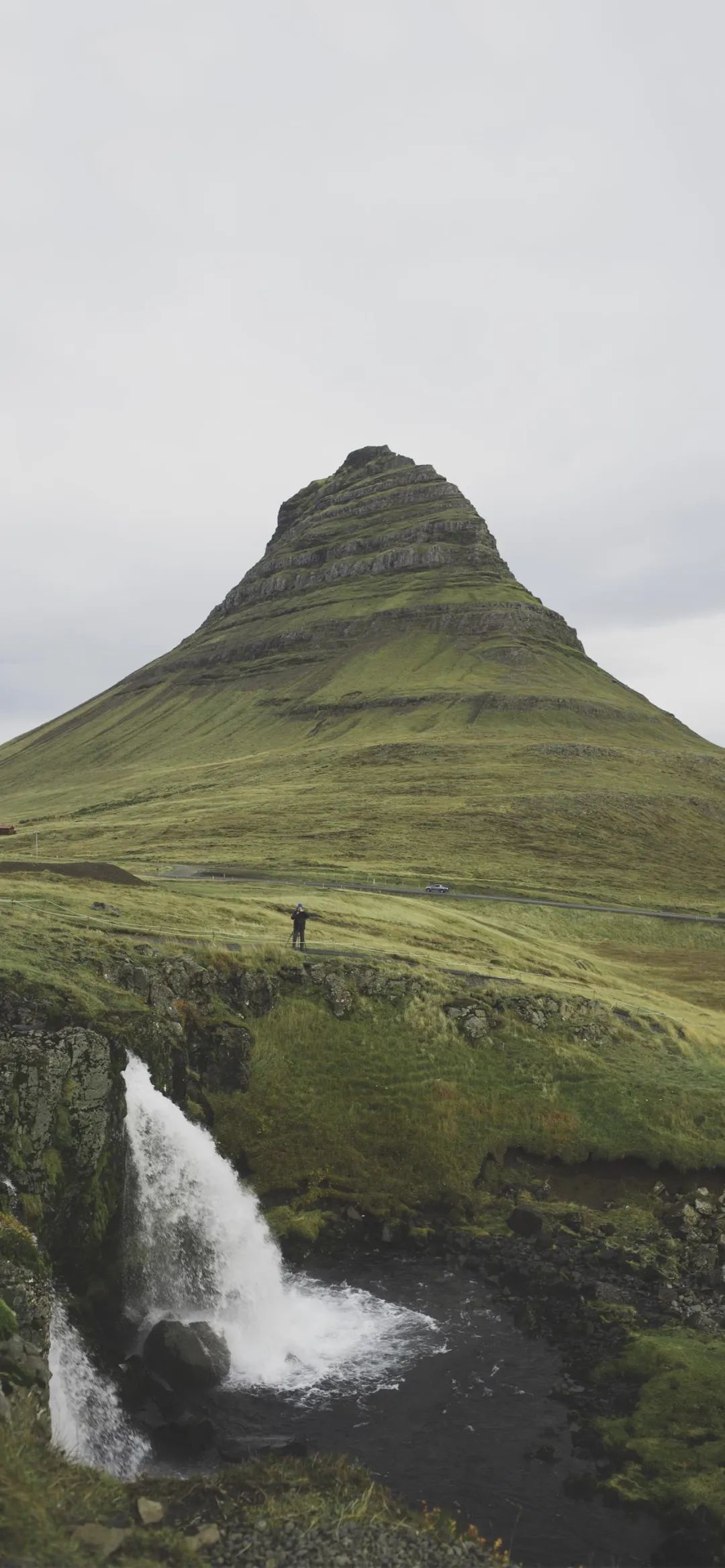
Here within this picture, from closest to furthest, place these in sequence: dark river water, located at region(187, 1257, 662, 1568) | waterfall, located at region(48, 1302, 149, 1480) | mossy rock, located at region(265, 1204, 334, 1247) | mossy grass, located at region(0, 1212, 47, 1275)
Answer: dark river water, located at region(187, 1257, 662, 1568) < waterfall, located at region(48, 1302, 149, 1480) < mossy grass, located at region(0, 1212, 47, 1275) < mossy rock, located at region(265, 1204, 334, 1247)

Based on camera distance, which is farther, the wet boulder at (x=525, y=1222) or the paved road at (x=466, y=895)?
the paved road at (x=466, y=895)

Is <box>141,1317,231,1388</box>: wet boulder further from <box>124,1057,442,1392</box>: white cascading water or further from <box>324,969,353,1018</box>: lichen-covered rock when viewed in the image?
<box>324,969,353,1018</box>: lichen-covered rock

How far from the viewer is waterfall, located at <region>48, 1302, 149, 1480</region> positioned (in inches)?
757

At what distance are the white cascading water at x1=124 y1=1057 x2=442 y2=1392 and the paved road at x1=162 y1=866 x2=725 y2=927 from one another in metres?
53.1

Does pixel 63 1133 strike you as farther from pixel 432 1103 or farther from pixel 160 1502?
pixel 432 1103

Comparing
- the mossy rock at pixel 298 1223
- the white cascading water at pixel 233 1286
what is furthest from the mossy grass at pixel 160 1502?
the mossy rock at pixel 298 1223

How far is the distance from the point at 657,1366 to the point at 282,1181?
14.8 m

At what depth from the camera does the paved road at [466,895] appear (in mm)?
87312

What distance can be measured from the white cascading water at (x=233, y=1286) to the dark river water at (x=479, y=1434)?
0.86m

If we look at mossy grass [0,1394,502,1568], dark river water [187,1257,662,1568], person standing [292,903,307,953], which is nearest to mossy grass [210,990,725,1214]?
person standing [292,903,307,953]

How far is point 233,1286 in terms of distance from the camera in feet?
87.8

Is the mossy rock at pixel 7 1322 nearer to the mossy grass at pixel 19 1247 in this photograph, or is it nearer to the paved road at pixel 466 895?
the mossy grass at pixel 19 1247

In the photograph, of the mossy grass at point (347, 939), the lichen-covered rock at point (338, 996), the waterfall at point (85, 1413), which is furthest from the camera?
the lichen-covered rock at point (338, 996)

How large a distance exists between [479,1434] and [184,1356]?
7.47m
